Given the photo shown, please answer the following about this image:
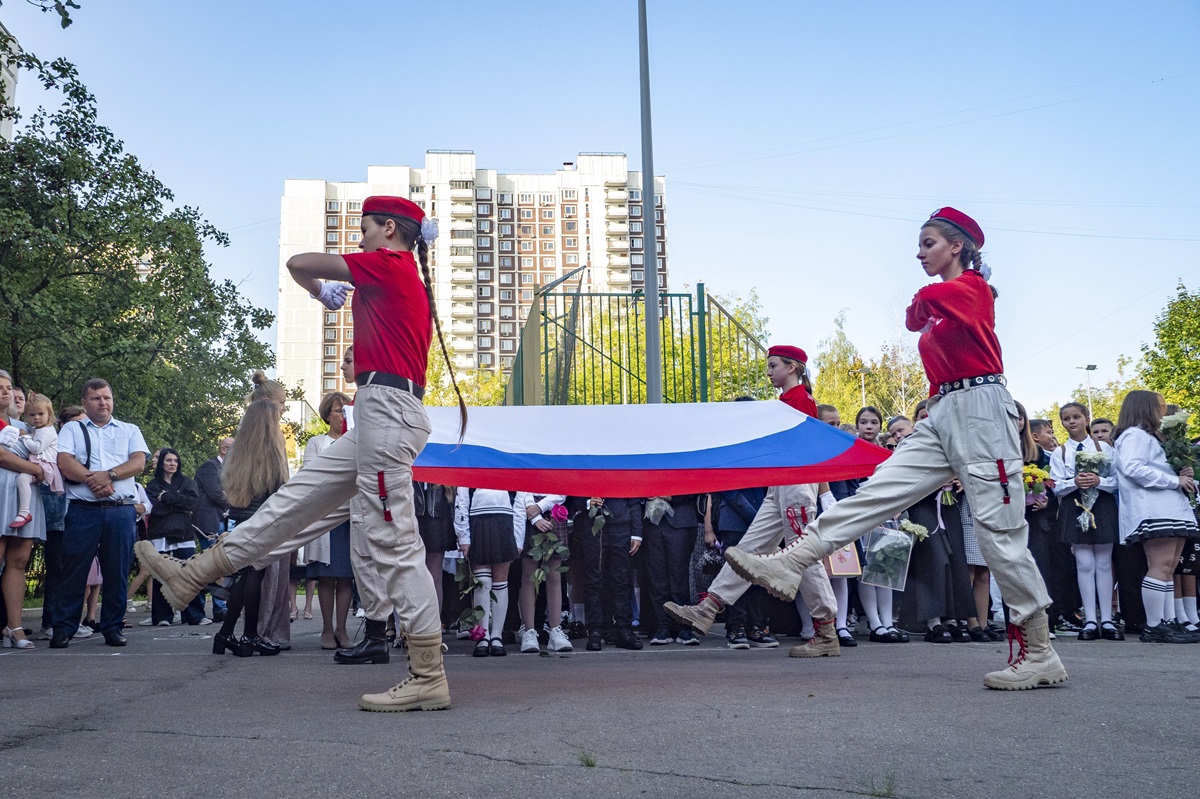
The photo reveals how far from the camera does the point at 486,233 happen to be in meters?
135

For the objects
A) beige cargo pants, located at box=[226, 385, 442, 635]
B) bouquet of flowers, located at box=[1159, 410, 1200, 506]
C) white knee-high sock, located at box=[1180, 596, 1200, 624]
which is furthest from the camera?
white knee-high sock, located at box=[1180, 596, 1200, 624]

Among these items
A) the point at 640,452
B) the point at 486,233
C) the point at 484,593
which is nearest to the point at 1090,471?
the point at 640,452

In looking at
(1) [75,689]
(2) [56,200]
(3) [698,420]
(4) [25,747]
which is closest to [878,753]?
(4) [25,747]

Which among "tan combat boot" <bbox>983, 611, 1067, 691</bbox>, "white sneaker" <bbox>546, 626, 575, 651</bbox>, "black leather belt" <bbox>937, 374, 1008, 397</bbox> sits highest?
"black leather belt" <bbox>937, 374, 1008, 397</bbox>

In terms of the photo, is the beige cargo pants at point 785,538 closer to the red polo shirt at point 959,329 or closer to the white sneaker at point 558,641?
the white sneaker at point 558,641

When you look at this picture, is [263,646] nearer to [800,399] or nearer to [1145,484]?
[800,399]

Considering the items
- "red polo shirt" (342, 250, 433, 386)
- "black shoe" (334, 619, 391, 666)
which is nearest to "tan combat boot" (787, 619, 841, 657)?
"black shoe" (334, 619, 391, 666)

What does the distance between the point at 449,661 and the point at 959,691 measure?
361cm

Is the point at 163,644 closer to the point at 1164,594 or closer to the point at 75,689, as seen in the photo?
the point at 75,689

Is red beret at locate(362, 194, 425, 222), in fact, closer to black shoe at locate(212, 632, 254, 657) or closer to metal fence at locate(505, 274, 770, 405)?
black shoe at locate(212, 632, 254, 657)

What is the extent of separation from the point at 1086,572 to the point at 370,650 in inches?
240

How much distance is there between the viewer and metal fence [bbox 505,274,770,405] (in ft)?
37.1

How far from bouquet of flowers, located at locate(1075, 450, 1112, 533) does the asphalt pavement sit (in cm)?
283

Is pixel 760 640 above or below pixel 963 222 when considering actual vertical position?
below
